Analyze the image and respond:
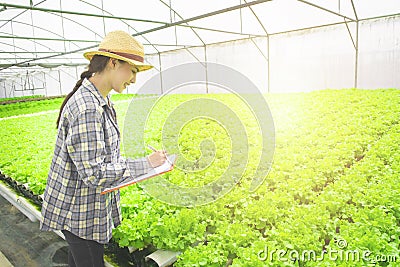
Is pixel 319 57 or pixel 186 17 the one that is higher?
pixel 186 17

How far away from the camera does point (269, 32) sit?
1327 cm

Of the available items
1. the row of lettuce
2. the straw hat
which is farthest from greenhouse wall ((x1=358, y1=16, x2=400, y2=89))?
the straw hat

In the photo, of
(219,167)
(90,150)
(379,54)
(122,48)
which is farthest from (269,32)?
(90,150)

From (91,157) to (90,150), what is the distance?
0.13ft

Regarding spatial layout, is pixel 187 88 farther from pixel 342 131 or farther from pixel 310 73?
pixel 342 131

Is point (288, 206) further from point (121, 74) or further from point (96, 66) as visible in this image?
point (96, 66)

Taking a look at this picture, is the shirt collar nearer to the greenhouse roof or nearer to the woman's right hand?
the woman's right hand

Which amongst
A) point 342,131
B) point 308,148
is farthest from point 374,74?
point 308,148

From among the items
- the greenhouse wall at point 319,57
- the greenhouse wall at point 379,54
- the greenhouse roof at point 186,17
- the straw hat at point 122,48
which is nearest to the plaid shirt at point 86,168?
the straw hat at point 122,48

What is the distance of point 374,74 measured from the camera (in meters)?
11.6

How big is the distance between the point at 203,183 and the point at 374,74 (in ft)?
33.7

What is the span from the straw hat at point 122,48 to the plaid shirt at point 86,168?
236mm

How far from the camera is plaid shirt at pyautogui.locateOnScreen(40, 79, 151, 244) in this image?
1.77 meters

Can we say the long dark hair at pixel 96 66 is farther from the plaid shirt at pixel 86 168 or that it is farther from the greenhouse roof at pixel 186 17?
the greenhouse roof at pixel 186 17
